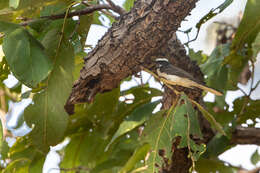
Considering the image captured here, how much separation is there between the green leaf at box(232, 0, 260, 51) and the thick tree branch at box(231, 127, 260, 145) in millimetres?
259

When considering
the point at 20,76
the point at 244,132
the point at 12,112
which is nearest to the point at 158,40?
the point at 20,76

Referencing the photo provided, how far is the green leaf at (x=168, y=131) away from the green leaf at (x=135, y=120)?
6cm

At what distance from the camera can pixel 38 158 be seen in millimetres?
965

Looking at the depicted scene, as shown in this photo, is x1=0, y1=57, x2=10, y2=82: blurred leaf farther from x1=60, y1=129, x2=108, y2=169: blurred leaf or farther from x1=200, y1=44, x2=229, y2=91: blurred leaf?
x1=200, y1=44, x2=229, y2=91: blurred leaf

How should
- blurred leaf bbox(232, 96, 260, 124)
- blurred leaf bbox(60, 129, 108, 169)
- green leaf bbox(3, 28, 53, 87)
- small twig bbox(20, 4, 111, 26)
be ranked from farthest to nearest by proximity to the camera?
blurred leaf bbox(60, 129, 108, 169) < blurred leaf bbox(232, 96, 260, 124) < small twig bbox(20, 4, 111, 26) < green leaf bbox(3, 28, 53, 87)

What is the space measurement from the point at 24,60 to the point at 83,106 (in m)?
0.50

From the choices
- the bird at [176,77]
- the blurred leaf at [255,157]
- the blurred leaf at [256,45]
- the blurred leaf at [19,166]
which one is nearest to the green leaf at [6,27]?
the bird at [176,77]

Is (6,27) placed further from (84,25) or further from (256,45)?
(256,45)

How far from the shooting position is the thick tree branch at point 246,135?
3.21 ft

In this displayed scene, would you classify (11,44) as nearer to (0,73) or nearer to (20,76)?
(20,76)

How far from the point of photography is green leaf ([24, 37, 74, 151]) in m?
0.75

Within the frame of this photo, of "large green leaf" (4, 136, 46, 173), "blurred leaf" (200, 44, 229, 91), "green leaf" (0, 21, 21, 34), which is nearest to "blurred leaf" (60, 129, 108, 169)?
"large green leaf" (4, 136, 46, 173)

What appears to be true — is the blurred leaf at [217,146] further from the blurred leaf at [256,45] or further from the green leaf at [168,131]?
the blurred leaf at [256,45]

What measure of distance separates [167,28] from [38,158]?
566 millimetres
